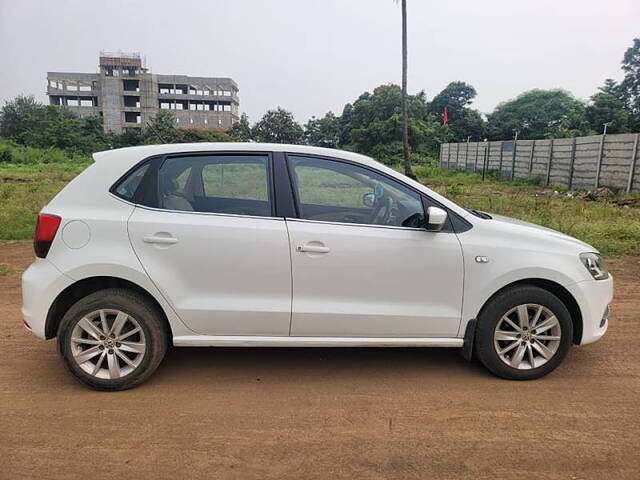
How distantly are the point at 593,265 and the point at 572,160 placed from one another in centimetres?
1832

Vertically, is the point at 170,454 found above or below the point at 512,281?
below

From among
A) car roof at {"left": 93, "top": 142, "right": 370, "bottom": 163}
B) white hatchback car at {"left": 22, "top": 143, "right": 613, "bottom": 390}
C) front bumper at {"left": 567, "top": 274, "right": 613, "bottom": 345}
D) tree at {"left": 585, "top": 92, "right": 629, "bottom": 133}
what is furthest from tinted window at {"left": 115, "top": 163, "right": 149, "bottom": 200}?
tree at {"left": 585, "top": 92, "right": 629, "bottom": 133}

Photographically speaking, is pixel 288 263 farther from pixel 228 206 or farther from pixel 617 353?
pixel 617 353

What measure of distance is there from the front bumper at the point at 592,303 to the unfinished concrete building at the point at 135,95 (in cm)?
7743

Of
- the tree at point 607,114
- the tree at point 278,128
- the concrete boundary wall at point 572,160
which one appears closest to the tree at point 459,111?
the tree at point 607,114

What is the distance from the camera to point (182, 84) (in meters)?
79.0

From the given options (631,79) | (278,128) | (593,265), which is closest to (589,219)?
(593,265)

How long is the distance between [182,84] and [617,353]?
8280cm

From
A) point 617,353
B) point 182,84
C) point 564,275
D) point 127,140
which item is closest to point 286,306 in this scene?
point 564,275

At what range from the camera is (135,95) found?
76.0 meters

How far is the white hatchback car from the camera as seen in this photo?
3.31 metres

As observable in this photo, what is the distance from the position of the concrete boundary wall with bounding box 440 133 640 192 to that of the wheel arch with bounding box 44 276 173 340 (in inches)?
674

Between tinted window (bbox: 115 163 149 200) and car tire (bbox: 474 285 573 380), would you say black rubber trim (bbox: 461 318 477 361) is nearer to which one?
car tire (bbox: 474 285 573 380)

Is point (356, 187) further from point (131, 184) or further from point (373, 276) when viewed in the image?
point (131, 184)
